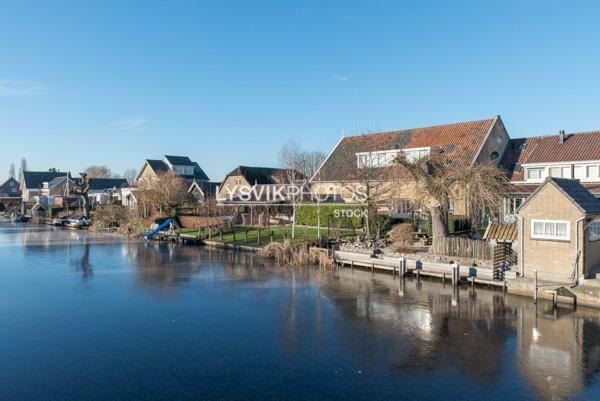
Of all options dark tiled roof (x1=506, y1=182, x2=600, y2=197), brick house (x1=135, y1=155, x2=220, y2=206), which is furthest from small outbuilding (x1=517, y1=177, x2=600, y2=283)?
brick house (x1=135, y1=155, x2=220, y2=206)

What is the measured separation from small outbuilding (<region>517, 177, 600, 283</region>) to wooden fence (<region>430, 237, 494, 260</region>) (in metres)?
2.14

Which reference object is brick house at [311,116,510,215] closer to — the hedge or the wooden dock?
the hedge

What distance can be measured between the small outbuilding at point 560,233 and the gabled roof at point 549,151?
38.2ft

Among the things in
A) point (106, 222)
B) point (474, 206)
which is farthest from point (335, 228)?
point (106, 222)

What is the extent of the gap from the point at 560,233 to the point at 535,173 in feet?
45.5

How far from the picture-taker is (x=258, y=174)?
56.9 metres

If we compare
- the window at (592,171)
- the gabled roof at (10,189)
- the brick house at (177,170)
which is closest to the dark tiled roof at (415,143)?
the window at (592,171)

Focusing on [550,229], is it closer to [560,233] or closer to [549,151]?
[560,233]

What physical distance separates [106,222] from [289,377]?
157ft

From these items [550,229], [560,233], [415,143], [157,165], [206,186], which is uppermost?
[157,165]

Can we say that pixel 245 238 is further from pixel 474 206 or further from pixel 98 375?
pixel 98 375

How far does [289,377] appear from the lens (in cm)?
1123

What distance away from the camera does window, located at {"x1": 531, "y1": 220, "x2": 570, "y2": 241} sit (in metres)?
18.3

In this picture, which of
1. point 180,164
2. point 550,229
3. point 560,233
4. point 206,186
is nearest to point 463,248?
point 550,229
